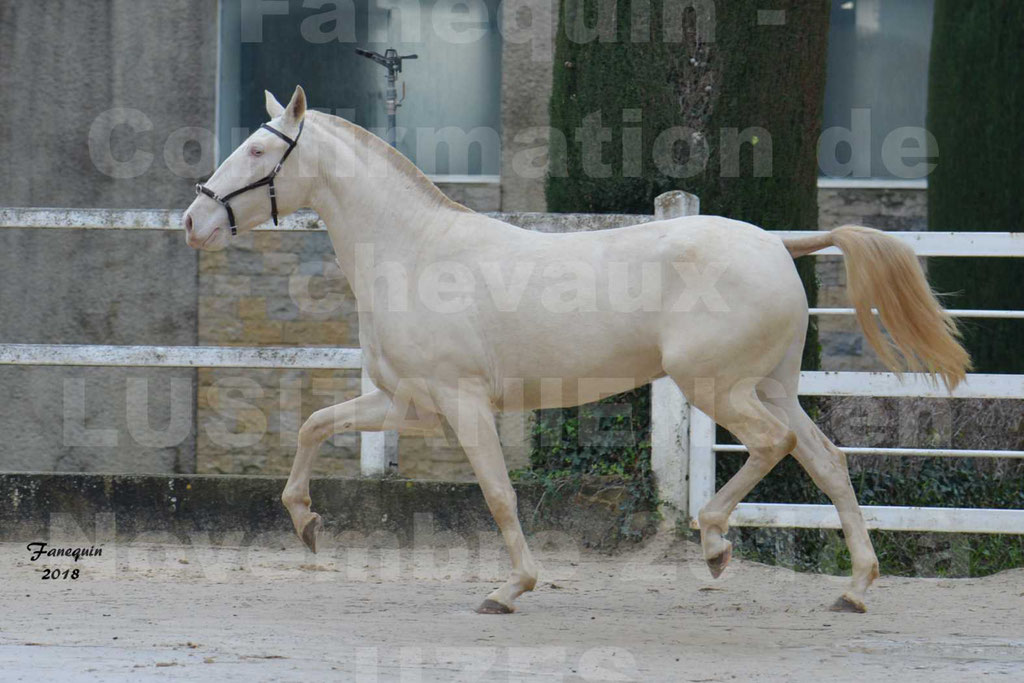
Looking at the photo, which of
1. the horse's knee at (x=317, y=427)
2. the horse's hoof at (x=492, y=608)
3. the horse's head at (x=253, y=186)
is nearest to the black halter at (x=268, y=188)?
the horse's head at (x=253, y=186)

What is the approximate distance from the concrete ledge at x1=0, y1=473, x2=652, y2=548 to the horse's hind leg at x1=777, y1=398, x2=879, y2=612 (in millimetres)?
1432

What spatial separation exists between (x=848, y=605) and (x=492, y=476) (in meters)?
1.53

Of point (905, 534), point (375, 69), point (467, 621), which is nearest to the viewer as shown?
point (467, 621)

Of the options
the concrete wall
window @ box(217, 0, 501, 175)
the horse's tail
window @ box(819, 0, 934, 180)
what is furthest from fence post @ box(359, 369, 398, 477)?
window @ box(819, 0, 934, 180)

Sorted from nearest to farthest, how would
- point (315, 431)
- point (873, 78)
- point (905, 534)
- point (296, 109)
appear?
point (296, 109) < point (315, 431) < point (905, 534) < point (873, 78)

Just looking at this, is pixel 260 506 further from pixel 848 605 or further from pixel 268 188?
pixel 848 605

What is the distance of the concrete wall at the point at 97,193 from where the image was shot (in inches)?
377

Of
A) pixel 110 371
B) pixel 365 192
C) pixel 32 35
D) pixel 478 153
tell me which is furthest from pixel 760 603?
pixel 32 35

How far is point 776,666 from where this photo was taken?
12.9 feet

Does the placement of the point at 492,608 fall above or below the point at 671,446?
below

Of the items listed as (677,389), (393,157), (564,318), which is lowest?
(677,389)

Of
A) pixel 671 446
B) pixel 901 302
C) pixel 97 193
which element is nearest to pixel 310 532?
pixel 671 446

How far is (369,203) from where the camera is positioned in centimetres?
508

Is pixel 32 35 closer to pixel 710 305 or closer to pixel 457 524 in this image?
pixel 457 524
